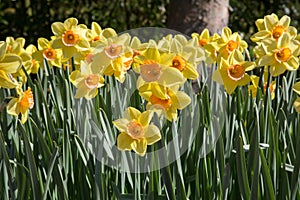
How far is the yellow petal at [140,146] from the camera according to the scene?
3.62 feet

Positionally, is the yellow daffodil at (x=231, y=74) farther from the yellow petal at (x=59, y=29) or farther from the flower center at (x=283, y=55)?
the yellow petal at (x=59, y=29)

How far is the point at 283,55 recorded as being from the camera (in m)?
1.42

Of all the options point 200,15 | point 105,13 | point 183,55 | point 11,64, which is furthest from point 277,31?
point 105,13

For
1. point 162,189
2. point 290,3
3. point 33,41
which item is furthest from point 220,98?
point 290,3

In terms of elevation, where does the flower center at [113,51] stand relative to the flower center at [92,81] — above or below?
above

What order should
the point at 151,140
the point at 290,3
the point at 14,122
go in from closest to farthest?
1. the point at 151,140
2. the point at 14,122
3. the point at 290,3

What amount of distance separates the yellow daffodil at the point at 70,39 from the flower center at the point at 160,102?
56cm

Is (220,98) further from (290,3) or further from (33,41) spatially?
(290,3)

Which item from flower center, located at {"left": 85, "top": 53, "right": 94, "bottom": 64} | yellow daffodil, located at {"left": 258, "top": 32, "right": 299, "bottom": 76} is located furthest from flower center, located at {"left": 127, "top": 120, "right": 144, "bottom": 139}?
flower center, located at {"left": 85, "top": 53, "right": 94, "bottom": 64}

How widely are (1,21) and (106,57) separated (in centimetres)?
371

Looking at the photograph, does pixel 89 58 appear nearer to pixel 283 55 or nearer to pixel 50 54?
pixel 50 54

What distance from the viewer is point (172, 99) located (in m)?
1.18

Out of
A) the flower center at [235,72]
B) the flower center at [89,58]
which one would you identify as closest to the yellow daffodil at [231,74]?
the flower center at [235,72]

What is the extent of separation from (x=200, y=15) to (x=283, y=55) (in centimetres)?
200
